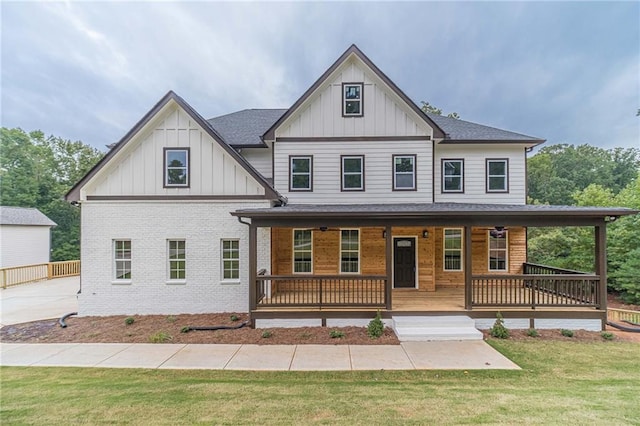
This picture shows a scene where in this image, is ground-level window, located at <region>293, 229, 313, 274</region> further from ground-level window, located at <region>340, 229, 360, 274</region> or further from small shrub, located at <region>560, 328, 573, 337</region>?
small shrub, located at <region>560, 328, 573, 337</region>

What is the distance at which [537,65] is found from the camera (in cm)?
2591

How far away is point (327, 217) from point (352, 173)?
3.33 metres

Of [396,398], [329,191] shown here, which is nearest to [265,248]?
[329,191]

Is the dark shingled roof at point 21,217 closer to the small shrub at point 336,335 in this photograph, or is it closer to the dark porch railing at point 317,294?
the dark porch railing at point 317,294

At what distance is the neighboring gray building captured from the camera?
1869 centimetres

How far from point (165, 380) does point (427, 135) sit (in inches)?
433

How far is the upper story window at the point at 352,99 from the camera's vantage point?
36.2 ft

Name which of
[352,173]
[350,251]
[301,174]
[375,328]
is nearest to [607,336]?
[375,328]

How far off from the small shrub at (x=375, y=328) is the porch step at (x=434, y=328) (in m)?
0.46

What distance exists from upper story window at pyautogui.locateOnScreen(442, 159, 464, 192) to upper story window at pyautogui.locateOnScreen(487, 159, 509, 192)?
3.68ft

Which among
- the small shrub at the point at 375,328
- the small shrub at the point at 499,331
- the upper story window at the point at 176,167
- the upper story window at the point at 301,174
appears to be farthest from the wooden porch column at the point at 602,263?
the upper story window at the point at 176,167

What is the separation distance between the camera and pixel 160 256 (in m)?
9.88

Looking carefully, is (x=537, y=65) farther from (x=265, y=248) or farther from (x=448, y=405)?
(x=448, y=405)

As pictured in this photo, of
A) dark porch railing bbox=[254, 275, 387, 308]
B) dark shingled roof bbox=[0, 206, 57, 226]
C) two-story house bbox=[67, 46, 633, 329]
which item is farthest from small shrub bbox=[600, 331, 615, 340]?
dark shingled roof bbox=[0, 206, 57, 226]
